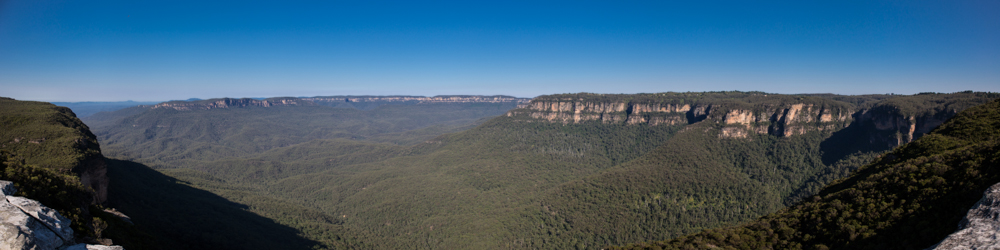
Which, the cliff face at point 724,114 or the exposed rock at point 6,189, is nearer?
Answer: the exposed rock at point 6,189

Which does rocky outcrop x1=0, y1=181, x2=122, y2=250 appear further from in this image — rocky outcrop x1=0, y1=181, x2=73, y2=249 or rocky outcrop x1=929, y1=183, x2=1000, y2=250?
rocky outcrop x1=929, y1=183, x2=1000, y2=250

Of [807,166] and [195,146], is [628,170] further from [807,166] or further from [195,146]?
[195,146]

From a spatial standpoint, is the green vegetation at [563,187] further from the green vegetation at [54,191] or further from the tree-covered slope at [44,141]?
the green vegetation at [54,191]

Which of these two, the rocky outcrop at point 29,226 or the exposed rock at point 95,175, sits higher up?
the rocky outcrop at point 29,226

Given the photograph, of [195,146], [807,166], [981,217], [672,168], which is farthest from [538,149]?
[195,146]

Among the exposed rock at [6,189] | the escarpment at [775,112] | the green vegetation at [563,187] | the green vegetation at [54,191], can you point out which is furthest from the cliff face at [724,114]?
the exposed rock at [6,189]

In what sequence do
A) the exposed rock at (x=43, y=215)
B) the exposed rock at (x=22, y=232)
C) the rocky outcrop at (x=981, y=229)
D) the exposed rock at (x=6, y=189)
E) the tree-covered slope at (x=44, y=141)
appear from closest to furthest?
the rocky outcrop at (x=981, y=229) → the exposed rock at (x=22, y=232) → the exposed rock at (x=43, y=215) → the exposed rock at (x=6, y=189) → the tree-covered slope at (x=44, y=141)
